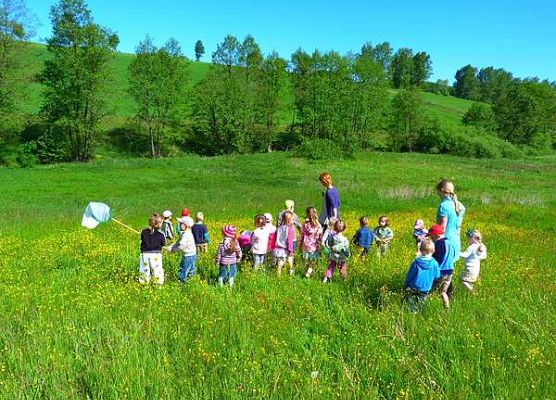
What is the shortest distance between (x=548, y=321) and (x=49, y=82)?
52322mm

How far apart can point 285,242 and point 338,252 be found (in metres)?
1.25

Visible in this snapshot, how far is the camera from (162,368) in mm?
5102

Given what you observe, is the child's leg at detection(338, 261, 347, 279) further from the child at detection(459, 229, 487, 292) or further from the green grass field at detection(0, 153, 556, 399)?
the child at detection(459, 229, 487, 292)

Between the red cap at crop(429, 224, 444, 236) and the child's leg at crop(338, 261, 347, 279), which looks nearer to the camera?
the red cap at crop(429, 224, 444, 236)

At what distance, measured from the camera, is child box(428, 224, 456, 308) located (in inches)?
293

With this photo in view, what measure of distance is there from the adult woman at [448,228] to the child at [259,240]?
3.69 metres

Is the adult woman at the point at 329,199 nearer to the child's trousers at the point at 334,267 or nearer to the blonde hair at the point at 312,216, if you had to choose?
the blonde hair at the point at 312,216

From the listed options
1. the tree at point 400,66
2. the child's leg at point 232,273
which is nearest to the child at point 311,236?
the child's leg at point 232,273

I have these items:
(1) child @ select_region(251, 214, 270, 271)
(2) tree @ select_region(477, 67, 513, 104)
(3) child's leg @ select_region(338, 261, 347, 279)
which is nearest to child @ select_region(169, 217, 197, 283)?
(1) child @ select_region(251, 214, 270, 271)

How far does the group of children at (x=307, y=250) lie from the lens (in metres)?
7.21

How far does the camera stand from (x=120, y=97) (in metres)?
50.7

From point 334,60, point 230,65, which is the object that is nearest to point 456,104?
point 334,60

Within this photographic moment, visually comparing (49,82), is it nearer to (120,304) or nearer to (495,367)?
(120,304)

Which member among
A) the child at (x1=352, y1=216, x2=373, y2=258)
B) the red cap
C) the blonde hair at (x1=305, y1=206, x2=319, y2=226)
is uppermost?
the red cap
